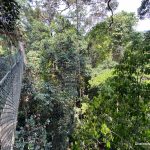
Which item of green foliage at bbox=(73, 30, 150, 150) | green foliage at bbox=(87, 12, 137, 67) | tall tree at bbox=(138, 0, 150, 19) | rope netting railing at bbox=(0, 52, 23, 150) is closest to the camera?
rope netting railing at bbox=(0, 52, 23, 150)

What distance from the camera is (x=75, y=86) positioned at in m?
7.73

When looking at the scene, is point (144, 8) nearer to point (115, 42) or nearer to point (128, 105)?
point (128, 105)

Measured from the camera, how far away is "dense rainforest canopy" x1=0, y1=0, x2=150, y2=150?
425 cm

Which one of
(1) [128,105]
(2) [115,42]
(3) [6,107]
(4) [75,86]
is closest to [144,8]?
(1) [128,105]

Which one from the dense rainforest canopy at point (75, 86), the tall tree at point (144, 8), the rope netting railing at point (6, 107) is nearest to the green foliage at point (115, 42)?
the dense rainforest canopy at point (75, 86)

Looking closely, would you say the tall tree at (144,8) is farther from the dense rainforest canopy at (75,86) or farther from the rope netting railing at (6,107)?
the rope netting railing at (6,107)

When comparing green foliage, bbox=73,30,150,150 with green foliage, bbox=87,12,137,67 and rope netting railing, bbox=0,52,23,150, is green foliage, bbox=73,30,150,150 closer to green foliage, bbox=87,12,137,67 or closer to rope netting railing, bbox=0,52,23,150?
rope netting railing, bbox=0,52,23,150

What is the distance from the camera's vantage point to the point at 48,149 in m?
5.77

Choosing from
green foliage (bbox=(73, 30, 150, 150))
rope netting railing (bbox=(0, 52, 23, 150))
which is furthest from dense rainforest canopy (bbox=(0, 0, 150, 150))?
rope netting railing (bbox=(0, 52, 23, 150))

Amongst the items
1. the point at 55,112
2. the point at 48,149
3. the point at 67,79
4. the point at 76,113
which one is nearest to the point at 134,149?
the point at 48,149

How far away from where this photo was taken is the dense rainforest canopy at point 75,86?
13.9ft

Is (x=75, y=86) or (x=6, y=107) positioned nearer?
(x=6, y=107)

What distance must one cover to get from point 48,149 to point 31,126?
53cm

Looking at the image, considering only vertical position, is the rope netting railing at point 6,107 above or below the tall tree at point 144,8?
below
